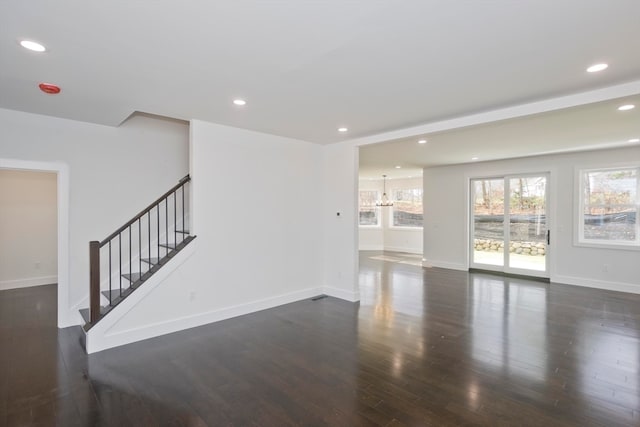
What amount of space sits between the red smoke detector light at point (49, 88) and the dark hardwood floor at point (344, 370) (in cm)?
273

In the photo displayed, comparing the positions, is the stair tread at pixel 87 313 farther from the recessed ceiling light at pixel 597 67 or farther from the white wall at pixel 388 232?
the white wall at pixel 388 232

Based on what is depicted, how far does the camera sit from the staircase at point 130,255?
137 inches

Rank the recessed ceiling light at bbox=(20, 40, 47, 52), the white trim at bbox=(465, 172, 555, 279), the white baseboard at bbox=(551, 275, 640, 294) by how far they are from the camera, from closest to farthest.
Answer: the recessed ceiling light at bbox=(20, 40, 47, 52) → the white baseboard at bbox=(551, 275, 640, 294) → the white trim at bbox=(465, 172, 555, 279)

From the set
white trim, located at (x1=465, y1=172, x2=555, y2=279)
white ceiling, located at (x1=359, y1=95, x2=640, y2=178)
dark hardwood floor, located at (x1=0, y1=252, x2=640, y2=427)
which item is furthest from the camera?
white trim, located at (x1=465, y1=172, x2=555, y2=279)

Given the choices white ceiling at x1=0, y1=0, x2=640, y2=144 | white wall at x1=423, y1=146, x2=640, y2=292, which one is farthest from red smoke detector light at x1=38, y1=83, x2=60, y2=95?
white wall at x1=423, y1=146, x2=640, y2=292

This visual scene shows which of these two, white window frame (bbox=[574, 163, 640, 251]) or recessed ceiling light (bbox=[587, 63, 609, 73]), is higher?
recessed ceiling light (bbox=[587, 63, 609, 73])

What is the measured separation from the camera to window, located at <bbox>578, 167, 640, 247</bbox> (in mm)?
5996

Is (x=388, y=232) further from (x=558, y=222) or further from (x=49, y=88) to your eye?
(x=49, y=88)

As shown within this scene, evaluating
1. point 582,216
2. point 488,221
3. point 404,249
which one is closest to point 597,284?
point 582,216

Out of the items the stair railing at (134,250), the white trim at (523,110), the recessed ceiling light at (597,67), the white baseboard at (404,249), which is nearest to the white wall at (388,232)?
the white baseboard at (404,249)

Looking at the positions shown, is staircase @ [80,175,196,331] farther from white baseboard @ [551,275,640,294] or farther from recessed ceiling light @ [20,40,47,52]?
white baseboard @ [551,275,640,294]

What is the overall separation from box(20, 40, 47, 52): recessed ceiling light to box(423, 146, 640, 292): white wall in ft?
26.8

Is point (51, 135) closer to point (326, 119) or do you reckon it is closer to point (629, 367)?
point (326, 119)

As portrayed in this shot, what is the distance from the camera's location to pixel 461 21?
1.99m
